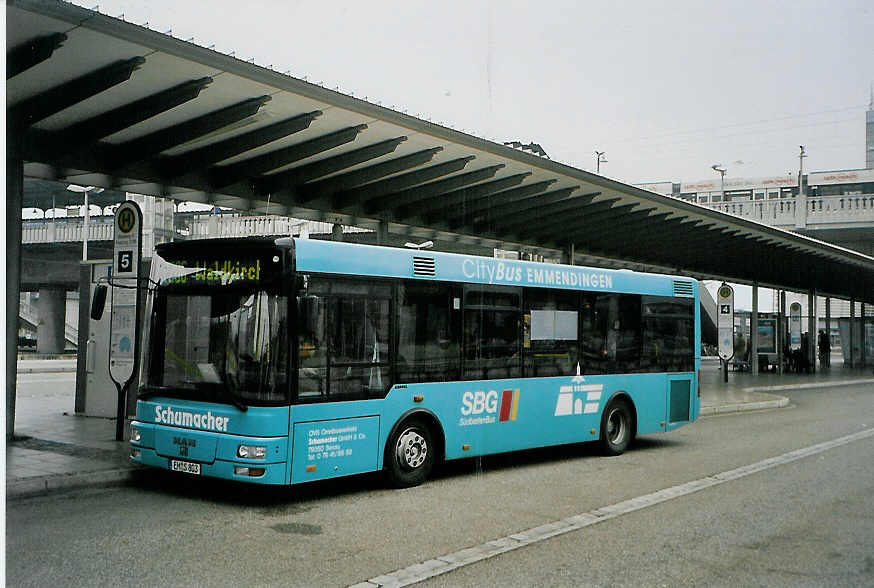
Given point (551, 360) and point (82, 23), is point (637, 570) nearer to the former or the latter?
point (551, 360)

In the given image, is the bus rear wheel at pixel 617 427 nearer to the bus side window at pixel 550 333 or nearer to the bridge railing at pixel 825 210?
the bus side window at pixel 550 333

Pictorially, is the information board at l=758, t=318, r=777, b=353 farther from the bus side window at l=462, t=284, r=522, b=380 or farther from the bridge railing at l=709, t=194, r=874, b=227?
the bus side window at l=462, t=284, r=522, b=380

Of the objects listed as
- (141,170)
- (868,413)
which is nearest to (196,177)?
(141,170)

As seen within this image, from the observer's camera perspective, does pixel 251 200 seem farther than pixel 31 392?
No

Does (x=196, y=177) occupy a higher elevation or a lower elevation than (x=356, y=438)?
higher

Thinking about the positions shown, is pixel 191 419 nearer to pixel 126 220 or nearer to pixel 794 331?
pixel 126 220

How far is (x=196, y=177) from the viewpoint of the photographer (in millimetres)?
13758

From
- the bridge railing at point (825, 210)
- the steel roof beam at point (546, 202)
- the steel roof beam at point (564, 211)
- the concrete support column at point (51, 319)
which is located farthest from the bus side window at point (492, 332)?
the concrete support column at point (51, 319)

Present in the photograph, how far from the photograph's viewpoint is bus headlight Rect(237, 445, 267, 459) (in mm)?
8203

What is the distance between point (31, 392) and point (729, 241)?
19364 mm

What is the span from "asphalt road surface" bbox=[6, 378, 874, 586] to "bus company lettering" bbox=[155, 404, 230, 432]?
0.76m

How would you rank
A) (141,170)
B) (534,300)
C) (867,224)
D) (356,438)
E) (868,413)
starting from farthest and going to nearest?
1. (867,224)
2. (868,413)
3. (141,170)
4. (534,300)
5. (356,438)

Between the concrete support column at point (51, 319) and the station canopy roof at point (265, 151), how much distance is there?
31.7 meters

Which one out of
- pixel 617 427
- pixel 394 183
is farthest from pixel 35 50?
pixel 617 427
